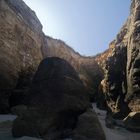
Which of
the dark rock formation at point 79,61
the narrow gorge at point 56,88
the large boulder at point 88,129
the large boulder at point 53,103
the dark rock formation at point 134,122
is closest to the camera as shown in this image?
the large boulder at point 88,129

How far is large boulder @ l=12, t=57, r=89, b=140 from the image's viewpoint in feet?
25.3

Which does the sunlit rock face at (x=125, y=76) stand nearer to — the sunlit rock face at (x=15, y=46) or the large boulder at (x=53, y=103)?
the large boulder at (x=53, y=103)

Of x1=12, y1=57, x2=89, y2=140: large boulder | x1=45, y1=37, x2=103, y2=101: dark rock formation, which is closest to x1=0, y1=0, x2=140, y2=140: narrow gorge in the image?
x1=12, y1=57, x2=89, y2=140: large boulder

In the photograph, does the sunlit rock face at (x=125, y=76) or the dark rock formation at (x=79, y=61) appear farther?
the dark rock formation at (x=79, y=61)

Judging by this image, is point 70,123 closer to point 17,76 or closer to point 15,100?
point 15,100

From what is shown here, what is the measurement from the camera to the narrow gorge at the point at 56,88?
784 cm

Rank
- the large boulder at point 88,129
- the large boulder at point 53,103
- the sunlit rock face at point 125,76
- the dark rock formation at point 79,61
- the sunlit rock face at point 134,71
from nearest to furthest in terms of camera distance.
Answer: the large boulder at point 88,129 < the large boulder at point 53,103 < the sunlit rock face at point 134,71 < the sunlit rock face at point 125,76 < the dark rock formation at point 79,61

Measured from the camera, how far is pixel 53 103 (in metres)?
8.30

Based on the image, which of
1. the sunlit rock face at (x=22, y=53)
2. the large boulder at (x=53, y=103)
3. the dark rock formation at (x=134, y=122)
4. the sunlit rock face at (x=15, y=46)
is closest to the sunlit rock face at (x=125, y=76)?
the dark rock formation at (x=134, y=122)

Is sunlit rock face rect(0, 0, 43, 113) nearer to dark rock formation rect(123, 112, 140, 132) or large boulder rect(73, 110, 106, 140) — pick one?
large boulder rect(73, 110, 106, 140)

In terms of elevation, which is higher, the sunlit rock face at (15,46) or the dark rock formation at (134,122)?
the sunlit rock face at (15,46)

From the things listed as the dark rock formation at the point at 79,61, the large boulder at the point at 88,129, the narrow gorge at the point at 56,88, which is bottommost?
the large boulder at the point at 88,129

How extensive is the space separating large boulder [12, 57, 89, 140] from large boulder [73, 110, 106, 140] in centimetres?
44

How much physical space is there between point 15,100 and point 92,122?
7433 mm
